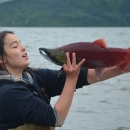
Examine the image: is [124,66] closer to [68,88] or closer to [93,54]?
[93,54]

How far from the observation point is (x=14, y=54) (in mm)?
4094

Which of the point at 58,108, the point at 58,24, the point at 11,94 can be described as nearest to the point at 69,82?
the point at 58,108

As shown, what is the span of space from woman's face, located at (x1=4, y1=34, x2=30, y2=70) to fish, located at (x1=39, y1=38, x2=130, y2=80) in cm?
34

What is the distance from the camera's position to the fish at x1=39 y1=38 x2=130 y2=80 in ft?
12.3

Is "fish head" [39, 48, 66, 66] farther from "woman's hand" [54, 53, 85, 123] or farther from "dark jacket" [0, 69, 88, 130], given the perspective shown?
"dark jacket" [0, 69, 88, 130]

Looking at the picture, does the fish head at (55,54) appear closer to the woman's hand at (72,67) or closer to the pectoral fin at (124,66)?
the woman's hand at (72,67)

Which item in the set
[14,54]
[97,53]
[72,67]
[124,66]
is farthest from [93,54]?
[14,54]

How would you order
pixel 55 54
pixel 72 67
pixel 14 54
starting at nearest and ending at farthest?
pixel 55 54 < pixel 72 67 < pixel 14 54

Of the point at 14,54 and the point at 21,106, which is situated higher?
the point at 14,54

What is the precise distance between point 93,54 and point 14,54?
2.38ft

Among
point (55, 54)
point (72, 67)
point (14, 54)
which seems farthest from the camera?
point (14, 54)

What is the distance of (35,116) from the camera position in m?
3.91

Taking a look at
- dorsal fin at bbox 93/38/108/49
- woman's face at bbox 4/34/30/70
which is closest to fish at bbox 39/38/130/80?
dorsal fin at bbox 93/38/108/49

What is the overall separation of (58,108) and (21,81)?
436mm
